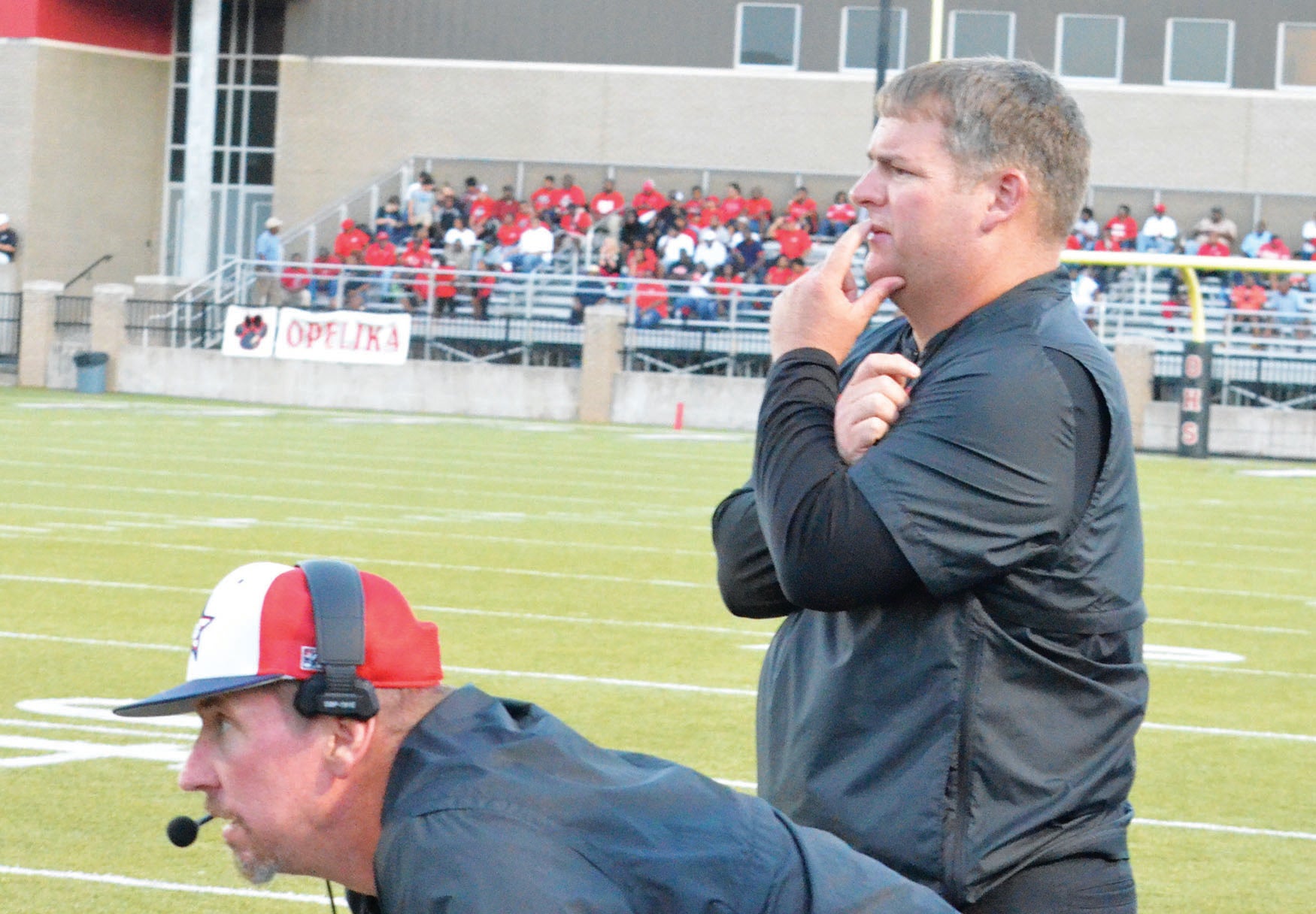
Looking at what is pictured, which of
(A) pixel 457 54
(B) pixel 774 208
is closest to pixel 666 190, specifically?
(B) pixel 774 208

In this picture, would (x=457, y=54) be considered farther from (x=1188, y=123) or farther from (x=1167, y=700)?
(x=1167, y=700)

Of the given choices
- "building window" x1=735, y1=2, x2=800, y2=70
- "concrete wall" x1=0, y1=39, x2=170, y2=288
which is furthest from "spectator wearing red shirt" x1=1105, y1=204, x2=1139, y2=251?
"concrete wall" x1=0, y1=39, x2=170, y2=288

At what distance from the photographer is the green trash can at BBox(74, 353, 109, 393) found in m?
34.7

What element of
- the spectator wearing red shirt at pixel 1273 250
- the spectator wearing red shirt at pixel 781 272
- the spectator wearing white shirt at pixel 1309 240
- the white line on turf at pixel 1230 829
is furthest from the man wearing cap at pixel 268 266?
the white line on turf at pixel 1230 829

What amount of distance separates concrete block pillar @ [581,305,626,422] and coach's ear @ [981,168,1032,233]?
29443mm

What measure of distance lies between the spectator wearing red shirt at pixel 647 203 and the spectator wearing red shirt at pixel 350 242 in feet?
14.7

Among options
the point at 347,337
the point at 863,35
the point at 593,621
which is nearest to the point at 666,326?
the point at 347,337

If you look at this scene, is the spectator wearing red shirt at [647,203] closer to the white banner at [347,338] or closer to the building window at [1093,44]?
the white banner at [347,338]

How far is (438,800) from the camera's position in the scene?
211 cm

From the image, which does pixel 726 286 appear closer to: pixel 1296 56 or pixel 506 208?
pixel 506 208

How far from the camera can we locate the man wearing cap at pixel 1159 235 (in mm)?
34781

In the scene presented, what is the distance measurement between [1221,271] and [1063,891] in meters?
30.9

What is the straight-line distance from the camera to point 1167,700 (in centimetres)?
955

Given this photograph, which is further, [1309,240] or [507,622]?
[1309,240]
